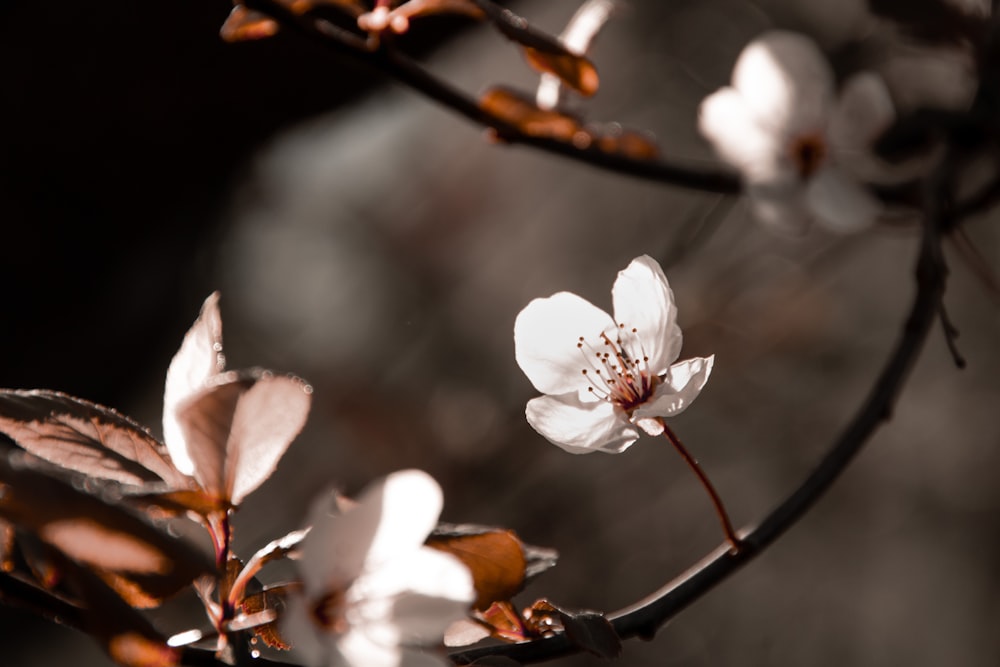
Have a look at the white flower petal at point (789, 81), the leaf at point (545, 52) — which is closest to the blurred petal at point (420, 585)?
the leaf at point (545, 52)

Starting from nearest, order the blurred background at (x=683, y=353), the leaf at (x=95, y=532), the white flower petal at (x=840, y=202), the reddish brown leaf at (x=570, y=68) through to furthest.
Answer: the leaf at (x=95, y=532) < the reddish brown leaf at (x=570, y=68) < the white flower petal at (x=840, y=202) < the blurred background at (x=683, y=353)

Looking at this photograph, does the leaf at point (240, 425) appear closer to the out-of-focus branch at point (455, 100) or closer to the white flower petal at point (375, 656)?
the white flower petal at point (375, 656)

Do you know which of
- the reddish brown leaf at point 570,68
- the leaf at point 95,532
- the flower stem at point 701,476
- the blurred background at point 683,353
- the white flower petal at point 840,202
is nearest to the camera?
the leaf at point 95,532

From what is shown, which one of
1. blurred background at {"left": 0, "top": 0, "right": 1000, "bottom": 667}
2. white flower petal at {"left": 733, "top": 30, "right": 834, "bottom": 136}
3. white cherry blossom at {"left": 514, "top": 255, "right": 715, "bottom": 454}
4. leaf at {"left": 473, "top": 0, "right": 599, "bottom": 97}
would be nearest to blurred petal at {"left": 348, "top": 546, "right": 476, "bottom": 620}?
white cherry blossom at {"left": 514, "top": 255, "right": 715, "bottom": 454}

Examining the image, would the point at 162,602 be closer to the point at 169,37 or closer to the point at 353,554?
the point at 353,554

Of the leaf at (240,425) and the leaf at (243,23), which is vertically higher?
the leaf at (243,23)

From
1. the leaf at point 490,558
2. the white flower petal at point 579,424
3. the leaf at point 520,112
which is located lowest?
the leaf at point 490,558

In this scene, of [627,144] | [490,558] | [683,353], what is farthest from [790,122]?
[683,353]
